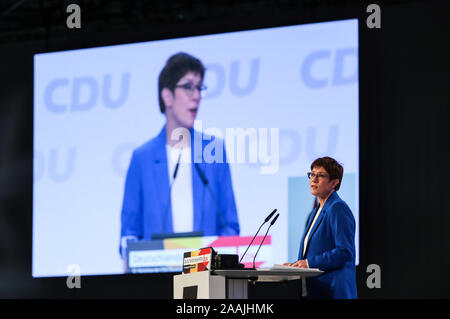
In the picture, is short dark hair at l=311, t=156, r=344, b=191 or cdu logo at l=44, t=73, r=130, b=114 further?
cdu logo at l=44, t=73, r=130, b=114

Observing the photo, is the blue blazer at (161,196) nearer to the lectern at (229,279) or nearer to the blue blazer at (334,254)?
the blue blazer at (334,254)

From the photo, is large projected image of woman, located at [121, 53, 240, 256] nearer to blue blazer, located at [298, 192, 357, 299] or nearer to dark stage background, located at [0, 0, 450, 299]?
dark stage background, located at [0, 0, 450, 299]

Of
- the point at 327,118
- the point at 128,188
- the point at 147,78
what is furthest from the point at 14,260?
the point at 327,118

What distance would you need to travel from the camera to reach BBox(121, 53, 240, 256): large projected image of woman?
24.5ft

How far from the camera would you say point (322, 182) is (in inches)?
170

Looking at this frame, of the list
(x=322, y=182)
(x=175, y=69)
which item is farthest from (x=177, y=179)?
(x=322, y=182)

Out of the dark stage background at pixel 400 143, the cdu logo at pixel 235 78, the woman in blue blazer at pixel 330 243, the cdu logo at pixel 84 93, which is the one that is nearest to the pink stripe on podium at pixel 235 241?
the dark stage background at pixel 400 143

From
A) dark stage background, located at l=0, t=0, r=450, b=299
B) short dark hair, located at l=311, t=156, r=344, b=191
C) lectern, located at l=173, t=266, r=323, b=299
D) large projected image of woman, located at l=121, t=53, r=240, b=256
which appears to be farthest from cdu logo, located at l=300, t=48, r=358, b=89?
lectern, located at l=173, t=266, r=323, b=299

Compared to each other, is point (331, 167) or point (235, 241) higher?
point (331, 167)

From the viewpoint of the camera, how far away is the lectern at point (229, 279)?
12.7 feet

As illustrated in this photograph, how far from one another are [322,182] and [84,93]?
168 inches

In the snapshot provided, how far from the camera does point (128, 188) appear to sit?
7777mm

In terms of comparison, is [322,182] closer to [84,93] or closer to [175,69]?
[175,69]

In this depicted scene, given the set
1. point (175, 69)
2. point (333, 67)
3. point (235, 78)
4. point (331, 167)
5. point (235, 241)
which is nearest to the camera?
point (331, 167)
